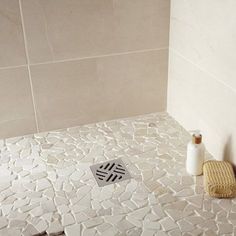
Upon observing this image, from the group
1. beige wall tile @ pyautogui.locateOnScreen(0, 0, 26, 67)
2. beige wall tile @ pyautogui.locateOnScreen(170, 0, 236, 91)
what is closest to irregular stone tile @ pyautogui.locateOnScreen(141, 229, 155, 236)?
beige wall tile @ pyautogui.locateOnScreen(170, 0, 236, 91)

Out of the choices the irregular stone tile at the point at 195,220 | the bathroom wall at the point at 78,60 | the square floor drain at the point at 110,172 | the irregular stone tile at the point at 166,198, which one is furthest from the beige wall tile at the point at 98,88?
the irregular stone tile at the point at 195,220

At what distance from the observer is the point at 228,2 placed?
106 centimetres

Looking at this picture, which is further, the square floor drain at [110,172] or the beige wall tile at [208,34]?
the square floor drain at [110,172]

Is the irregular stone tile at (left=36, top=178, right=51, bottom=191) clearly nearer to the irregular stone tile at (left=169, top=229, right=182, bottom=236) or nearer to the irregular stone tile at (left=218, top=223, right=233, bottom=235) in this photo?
the irregular stone tile at (left=169, top=229, right=182, bottom=236)

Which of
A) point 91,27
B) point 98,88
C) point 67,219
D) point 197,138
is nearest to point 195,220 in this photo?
point 197,138

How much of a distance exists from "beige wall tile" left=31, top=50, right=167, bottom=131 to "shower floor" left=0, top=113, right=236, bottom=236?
0.20 ft

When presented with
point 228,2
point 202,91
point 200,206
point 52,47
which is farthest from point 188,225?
point 52,47

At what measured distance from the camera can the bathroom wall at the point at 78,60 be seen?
129 centimetres

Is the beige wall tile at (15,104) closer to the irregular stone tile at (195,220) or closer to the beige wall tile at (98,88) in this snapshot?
the beige wall tile at (98,88)

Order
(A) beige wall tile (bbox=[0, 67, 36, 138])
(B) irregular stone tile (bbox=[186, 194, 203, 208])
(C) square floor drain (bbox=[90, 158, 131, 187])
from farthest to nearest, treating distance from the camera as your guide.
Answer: (A) beige wall tile (bbox=[0, 67, 36, 138]) < (C) square floor drain (bbox=[90, 158, 131, 187]) < (B) irregular stone tile (bbox=[186, 194, 203, 208])

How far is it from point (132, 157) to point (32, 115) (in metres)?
0.42

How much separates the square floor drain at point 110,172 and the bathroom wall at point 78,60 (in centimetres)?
28

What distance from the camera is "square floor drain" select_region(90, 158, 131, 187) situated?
122 centimetres

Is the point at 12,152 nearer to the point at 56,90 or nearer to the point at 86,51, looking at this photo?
the point at 56,90
